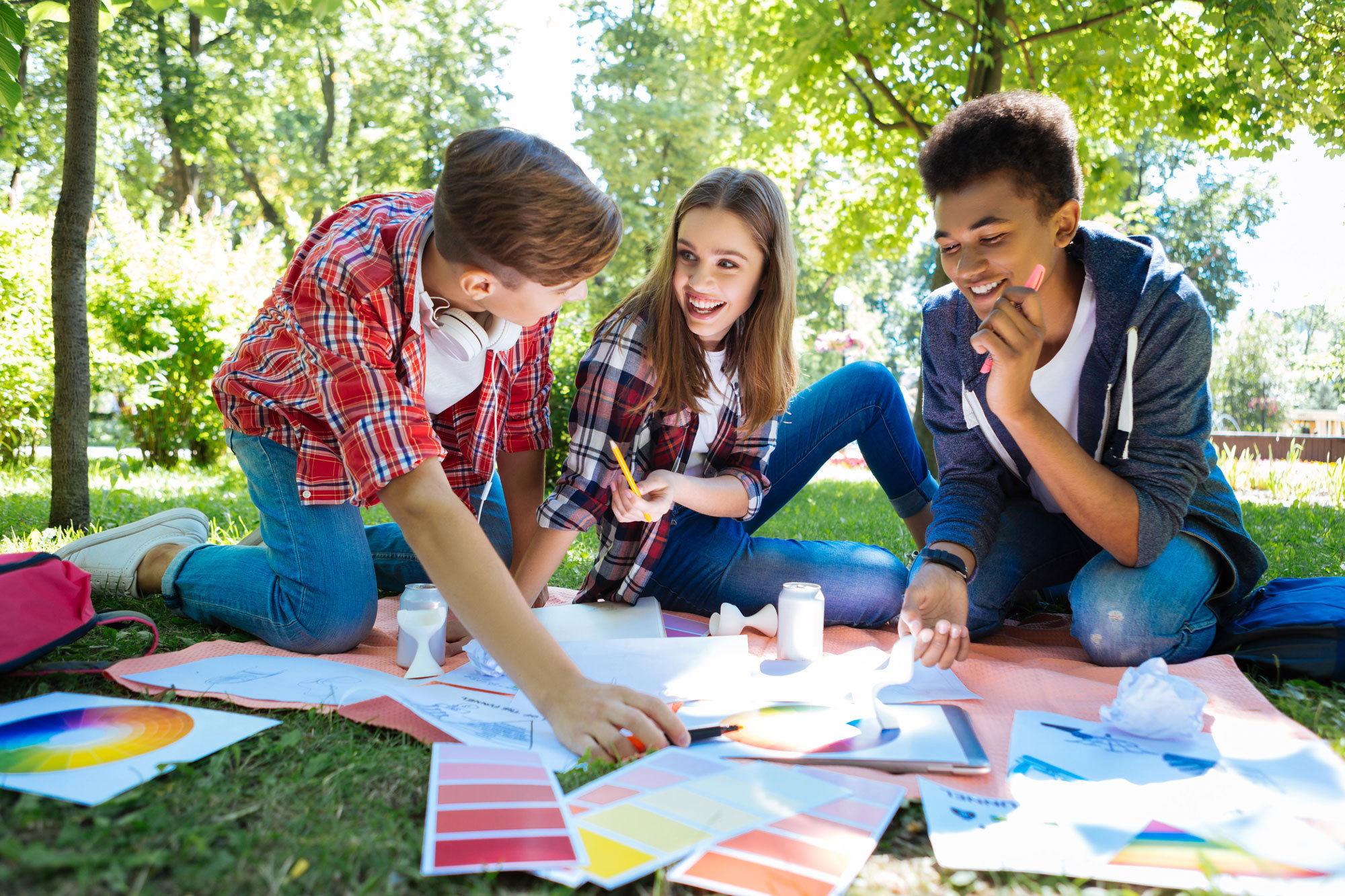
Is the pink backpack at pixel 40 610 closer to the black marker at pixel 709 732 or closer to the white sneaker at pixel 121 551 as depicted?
the white sneaker at pixel 121 551

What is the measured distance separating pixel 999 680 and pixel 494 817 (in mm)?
1241

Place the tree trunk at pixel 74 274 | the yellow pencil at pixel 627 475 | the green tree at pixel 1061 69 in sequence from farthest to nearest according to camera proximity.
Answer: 1. the green tree at pixel 1061 69
2. the tree trunk at pixel 74 274
3. the yellow pencil at pixel 627 475

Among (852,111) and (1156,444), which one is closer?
(1156,444)

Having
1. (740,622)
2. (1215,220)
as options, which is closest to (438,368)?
(740,622)

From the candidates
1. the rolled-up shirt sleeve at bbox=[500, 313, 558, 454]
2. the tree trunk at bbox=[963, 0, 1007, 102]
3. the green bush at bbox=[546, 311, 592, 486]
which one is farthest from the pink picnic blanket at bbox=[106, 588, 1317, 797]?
the tree trunk at bbox=[963, 0, 1007, 102]

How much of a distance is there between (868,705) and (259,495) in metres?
1.54

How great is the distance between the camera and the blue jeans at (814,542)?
8.05 ft

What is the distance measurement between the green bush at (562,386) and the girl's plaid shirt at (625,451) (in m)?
2.22

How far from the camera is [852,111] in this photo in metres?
6.14

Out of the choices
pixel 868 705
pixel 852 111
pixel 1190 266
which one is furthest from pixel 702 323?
pixel 1190 266

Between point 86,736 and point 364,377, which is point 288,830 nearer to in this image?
point 86,736

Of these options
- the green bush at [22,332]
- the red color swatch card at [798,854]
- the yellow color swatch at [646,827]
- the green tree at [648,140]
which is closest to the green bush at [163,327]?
the green bush at [22,332]

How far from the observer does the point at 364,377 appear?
1718mm

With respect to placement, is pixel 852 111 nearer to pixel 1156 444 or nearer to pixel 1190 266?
pixel 1156 444
